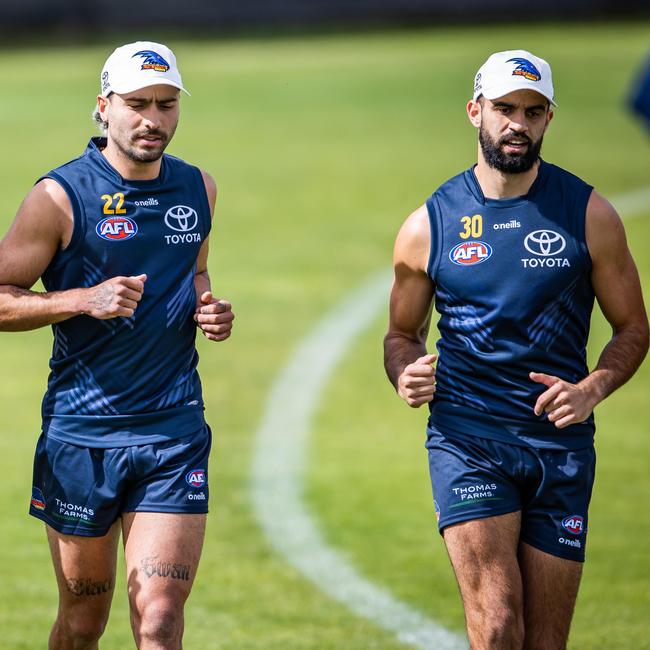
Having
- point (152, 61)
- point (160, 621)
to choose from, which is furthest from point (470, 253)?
point (160, 621)

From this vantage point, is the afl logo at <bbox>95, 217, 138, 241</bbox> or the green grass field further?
the green grass field

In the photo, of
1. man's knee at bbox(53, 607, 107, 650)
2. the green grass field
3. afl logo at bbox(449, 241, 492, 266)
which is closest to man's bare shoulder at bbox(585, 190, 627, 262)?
afl logo at bbox(449, 241, 492, 266)

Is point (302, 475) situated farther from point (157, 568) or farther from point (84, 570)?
point (157, 568)

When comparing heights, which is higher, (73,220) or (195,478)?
(73,220)

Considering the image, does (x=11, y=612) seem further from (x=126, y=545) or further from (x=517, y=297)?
(x=517, y=297)

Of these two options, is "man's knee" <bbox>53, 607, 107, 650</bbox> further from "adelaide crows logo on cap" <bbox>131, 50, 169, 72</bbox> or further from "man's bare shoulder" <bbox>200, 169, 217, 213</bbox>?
"adelaide crows logo on cap" <bbox>131, 50, 169, 72</bbox>

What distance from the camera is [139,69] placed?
6.42 metres

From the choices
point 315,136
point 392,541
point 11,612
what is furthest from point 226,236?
point 11,612

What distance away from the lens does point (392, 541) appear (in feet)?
33.6

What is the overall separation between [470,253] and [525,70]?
2.56 feet

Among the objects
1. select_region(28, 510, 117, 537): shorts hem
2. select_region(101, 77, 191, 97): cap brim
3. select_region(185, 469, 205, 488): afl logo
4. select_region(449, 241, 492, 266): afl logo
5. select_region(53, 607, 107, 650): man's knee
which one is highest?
select_region(101, 77, 191, 97): cap brim

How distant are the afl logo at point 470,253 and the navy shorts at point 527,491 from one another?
2.44 feet

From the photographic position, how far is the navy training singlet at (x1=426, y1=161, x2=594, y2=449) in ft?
20.9

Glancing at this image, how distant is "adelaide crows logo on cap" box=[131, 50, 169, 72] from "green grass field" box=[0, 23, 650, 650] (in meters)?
3.28
